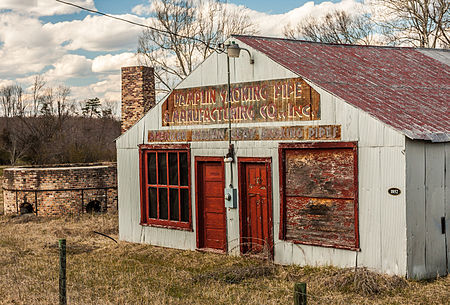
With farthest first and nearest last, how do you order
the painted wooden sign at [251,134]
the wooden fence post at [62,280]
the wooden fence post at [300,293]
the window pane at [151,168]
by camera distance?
the window pane at [151,168]
the painted wooden sign at [251,134]
the wooden fence post at [62,280]
the wooden fence post at [300,293]

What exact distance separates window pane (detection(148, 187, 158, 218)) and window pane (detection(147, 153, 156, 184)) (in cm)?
22

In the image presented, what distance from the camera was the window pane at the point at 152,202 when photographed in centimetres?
1445

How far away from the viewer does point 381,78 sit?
1333cm

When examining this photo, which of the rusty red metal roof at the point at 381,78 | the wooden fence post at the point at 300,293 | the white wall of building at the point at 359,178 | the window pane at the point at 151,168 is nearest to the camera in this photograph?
the wooden fence post at the point at 300,293

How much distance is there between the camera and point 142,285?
10172mm

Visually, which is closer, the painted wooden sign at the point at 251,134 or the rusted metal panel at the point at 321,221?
the rusted metal panel at the point at 321,221

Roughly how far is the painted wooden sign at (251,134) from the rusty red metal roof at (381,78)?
719mm

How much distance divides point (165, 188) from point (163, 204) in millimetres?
396

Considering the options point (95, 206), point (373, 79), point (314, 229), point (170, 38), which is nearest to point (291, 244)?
point (314, 229)

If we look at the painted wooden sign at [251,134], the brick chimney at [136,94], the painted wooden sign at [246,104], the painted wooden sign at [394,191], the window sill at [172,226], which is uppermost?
the brick chimney at [136,94]

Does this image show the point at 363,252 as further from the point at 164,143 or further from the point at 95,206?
the point at 95,206

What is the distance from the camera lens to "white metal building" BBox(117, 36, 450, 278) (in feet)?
33.3

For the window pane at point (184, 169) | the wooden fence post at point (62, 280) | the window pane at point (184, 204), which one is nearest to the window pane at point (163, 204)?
the window pane at point (184, 204)

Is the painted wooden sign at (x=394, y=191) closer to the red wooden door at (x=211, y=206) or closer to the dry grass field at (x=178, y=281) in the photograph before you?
the dry grass field at (x=178, y=281)
